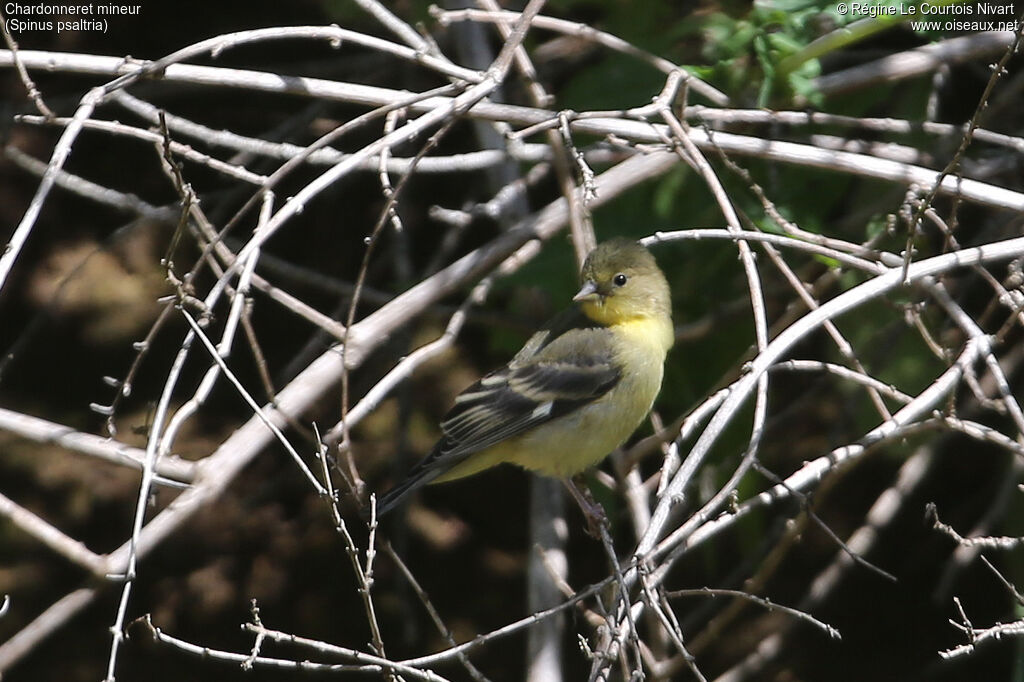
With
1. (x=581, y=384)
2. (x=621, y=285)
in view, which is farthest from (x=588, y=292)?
(x=581, y=384)

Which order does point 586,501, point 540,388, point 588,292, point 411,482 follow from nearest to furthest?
point 411,482 → point 588,292 → point 586,501 → point 540,388

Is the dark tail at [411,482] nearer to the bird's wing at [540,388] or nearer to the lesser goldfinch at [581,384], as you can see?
the lesser goldfinch at [581,384]

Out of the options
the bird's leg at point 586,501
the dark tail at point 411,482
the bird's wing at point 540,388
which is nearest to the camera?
the dark tail at point 411,482

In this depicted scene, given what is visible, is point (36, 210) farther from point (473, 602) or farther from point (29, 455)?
point (473, 602)

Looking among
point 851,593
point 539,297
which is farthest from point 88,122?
point 851,593

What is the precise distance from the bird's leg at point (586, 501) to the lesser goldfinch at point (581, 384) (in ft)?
0.24

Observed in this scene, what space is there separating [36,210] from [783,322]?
243cm

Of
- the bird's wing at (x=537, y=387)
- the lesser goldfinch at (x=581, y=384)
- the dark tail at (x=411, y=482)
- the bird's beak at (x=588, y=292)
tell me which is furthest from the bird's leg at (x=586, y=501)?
the bird's beak at (x=588, y=292)

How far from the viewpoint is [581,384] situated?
406 cm

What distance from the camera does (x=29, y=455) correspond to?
186 inches

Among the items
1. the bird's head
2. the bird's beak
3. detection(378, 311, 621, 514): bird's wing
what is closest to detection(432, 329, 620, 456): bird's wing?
detection(378, 311, 621, 514): bird's wing

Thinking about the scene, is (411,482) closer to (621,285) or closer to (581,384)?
(581,384)

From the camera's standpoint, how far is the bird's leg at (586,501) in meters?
3.86

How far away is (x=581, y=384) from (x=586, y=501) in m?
0.44
